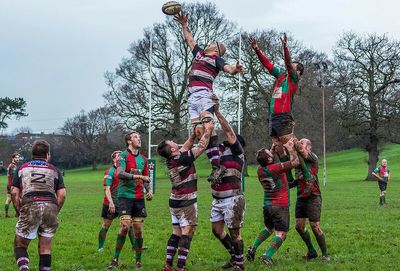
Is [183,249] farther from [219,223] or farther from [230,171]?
[230,171]

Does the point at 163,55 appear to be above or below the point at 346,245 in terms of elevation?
above

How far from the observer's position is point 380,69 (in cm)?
4903

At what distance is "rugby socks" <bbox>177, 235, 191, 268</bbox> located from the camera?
8422 mm

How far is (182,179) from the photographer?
8578 millimetres

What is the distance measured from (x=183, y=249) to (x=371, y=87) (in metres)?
43.9

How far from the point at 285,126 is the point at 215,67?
1.54 m

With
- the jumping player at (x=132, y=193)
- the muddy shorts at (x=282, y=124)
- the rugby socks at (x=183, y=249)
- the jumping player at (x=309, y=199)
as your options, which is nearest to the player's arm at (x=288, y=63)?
the muddy shorts at (x=282, y=124)

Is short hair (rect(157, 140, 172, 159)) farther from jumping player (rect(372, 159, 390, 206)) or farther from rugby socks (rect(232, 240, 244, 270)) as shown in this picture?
jumping player (rect(372, 159, 390, 206))

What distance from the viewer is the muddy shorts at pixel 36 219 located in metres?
7.68

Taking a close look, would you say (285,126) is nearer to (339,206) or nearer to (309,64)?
(339,206)

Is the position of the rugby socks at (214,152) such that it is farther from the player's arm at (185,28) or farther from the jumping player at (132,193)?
the player's arm at (185,28)

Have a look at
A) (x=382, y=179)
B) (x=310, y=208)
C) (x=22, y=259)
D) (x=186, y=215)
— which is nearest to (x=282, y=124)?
(x=310, y=208)

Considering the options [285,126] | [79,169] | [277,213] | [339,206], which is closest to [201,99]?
[285,126]

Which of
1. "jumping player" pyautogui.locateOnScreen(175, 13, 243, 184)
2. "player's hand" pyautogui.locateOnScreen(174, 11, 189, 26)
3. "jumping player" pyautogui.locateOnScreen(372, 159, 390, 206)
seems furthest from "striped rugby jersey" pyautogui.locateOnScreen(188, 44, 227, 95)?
"jumping player" pyautogui.locateOnScreen(372, 159, 390, 206)
